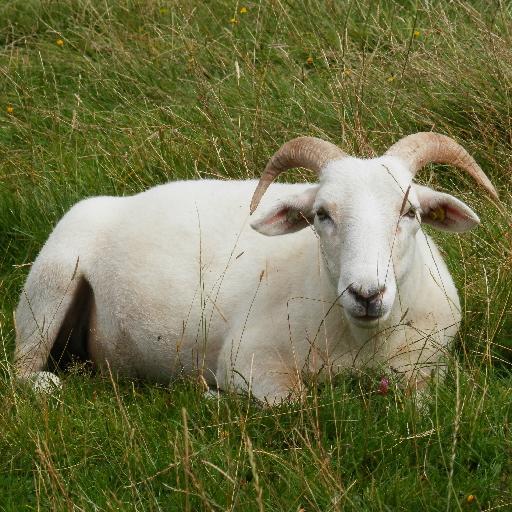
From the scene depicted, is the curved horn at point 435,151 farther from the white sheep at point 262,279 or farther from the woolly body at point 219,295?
the woolly body at point 219,295

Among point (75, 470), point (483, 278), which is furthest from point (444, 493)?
point (483, 278)

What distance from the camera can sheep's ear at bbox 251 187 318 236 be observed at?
5652mm

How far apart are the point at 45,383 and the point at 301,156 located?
5.12 feet

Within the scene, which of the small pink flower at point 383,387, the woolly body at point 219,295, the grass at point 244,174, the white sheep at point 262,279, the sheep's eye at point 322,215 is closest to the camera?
the grass at point 244,174

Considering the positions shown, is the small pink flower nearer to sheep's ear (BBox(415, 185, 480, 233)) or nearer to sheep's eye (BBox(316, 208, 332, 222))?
sheep's eye (BBox(316, 208, 332, 222))

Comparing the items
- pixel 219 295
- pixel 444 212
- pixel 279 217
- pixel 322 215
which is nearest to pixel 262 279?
pixel 219 295

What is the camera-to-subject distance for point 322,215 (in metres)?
5.45

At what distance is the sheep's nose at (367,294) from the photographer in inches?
193

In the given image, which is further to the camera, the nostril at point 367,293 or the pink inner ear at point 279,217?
the pink inner ear at point 279,217

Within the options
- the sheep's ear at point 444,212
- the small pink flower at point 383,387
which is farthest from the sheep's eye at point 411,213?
the small pink flower at point 383,387

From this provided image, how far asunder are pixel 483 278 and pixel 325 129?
7.11ft

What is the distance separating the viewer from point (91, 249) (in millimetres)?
6695

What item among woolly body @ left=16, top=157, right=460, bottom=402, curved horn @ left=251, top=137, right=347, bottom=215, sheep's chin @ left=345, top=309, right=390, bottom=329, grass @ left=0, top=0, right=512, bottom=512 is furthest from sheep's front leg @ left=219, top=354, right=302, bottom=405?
curved horn @ left=251, top=137, right=347, bottom=215

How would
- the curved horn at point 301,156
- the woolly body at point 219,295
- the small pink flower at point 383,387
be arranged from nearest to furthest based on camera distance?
the small pink flower at point 383,387 < the woolly body at point 219,295 < the curved horn at point 301,156
